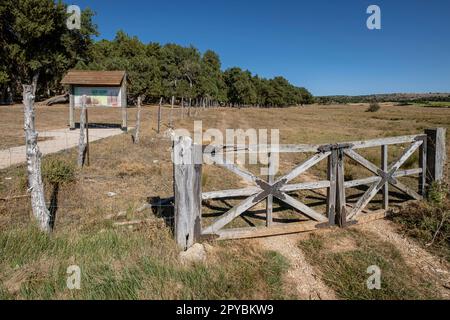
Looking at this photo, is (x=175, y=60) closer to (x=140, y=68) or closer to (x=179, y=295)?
(x=140, y=68)

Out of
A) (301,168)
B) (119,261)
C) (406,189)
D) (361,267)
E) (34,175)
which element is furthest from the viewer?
(406,189)

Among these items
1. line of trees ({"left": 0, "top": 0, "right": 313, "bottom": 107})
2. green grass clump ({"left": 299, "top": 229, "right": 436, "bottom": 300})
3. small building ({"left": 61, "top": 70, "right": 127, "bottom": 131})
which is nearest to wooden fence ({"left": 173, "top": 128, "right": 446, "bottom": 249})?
green grass clump ({"left": 299, "top": 229, "right": 436, "bottom": 300})

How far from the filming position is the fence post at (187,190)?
179 inches

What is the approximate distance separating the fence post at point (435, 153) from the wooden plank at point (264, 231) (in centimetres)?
325

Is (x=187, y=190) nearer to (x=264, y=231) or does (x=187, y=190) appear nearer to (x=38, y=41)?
(x=264, y=231)

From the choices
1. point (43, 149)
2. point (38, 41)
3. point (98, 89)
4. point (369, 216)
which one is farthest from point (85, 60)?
point (369, 216)

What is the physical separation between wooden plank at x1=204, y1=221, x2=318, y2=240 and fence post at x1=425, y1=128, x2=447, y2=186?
3246 mm

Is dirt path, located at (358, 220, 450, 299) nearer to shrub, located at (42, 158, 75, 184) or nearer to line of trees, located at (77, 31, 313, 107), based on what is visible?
shrub, located at (42, 158, 75, 184)

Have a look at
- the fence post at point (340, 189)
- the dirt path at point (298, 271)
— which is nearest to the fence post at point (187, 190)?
the dirt path at point (298, 271)

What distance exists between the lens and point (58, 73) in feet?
160

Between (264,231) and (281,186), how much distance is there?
0.78 m

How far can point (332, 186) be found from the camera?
18.6ft

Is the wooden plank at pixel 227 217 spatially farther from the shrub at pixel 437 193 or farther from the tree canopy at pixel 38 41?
Result: the tree canopy at pixel 38 41
